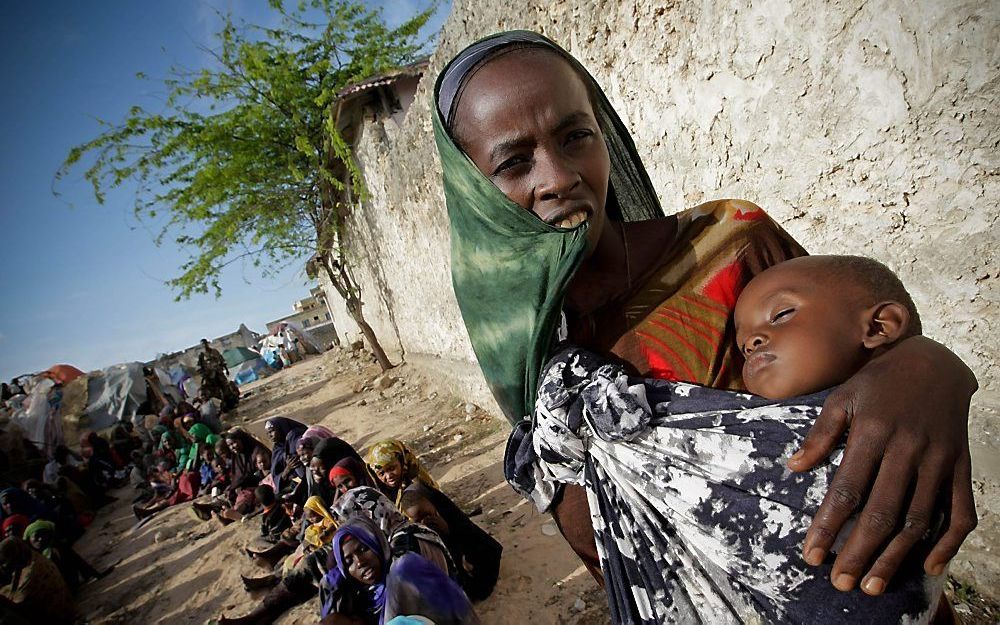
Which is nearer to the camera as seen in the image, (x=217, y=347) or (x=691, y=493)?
(x=691, y=493)

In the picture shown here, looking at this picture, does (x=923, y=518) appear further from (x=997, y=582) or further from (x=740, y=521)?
(x=997, y=582)

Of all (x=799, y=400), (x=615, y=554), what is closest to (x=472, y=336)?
(x=615, y=554)

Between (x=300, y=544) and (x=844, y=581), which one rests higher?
(x=844, y=581)

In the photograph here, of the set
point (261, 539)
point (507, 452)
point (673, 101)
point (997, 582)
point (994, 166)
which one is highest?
point (673, 101)

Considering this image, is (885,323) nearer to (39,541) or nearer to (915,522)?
(915,522)

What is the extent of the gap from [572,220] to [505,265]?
0.55 ft

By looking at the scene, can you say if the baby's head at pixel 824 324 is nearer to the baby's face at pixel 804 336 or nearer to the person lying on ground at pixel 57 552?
the baby's face at pixel 804 336

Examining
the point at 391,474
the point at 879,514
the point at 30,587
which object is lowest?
the point at 30,587

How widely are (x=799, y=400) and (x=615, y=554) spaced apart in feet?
1.50

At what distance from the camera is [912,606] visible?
2.26ft

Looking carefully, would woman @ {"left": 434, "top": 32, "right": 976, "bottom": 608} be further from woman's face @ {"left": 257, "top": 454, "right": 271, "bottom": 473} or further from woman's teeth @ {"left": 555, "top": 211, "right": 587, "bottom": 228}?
woman's face @ {"left": 257, "top": 454, "right": 271, "bottom": 473}

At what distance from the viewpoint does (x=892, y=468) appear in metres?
0.62

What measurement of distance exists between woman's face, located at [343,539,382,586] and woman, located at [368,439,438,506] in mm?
940

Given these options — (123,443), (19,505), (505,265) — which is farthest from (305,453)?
(123,443)
